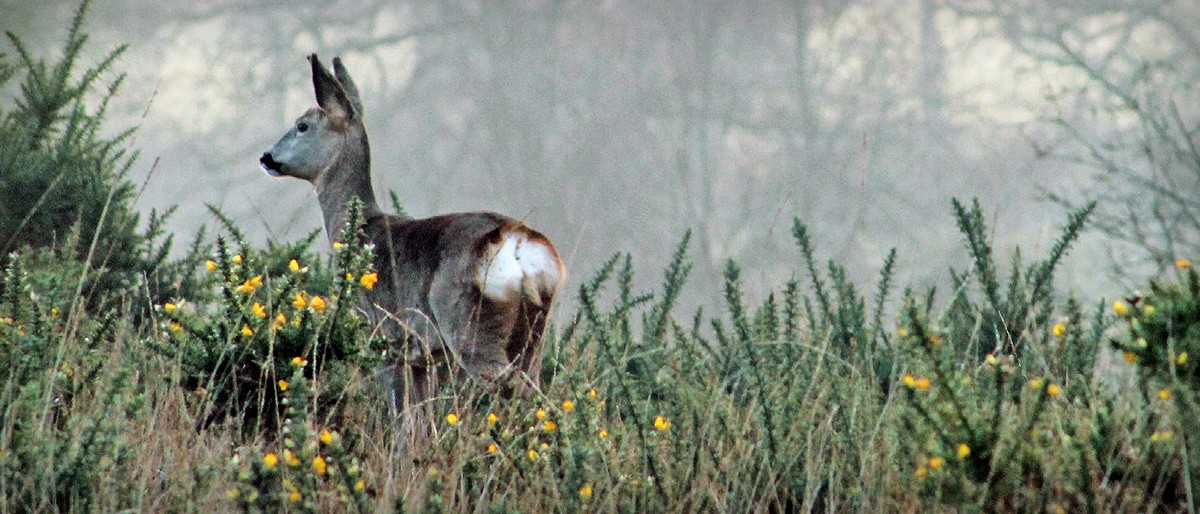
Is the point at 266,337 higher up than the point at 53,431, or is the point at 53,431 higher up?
the point at 266,337

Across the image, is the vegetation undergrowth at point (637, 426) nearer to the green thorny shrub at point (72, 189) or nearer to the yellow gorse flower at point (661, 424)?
the yellow gorse flower at point (661, 424)

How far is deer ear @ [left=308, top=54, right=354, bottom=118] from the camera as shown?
606cm

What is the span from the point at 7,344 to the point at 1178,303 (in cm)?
348

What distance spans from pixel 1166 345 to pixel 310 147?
4249mm

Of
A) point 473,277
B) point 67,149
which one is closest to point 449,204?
point 67,149

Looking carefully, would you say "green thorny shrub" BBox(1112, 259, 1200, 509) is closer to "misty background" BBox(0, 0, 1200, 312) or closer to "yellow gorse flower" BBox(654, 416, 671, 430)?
"yellow gorse flower" BBox(654, 416, 671, 430)

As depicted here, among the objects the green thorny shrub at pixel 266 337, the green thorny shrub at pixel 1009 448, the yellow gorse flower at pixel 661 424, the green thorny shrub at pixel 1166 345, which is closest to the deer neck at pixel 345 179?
the green thorny shrub at pixel 266 337

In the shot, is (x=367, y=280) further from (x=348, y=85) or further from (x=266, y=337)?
(x=348, y=85)

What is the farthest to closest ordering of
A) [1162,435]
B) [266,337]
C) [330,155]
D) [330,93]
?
[330,155], [330,93], [266,337], [1162,435]

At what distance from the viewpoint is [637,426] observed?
11.9ft

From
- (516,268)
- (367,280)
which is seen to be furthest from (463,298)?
(367,280)

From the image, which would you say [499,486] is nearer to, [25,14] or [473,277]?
[473,277]

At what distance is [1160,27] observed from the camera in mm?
25812

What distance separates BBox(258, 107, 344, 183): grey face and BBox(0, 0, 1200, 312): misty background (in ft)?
50.2
